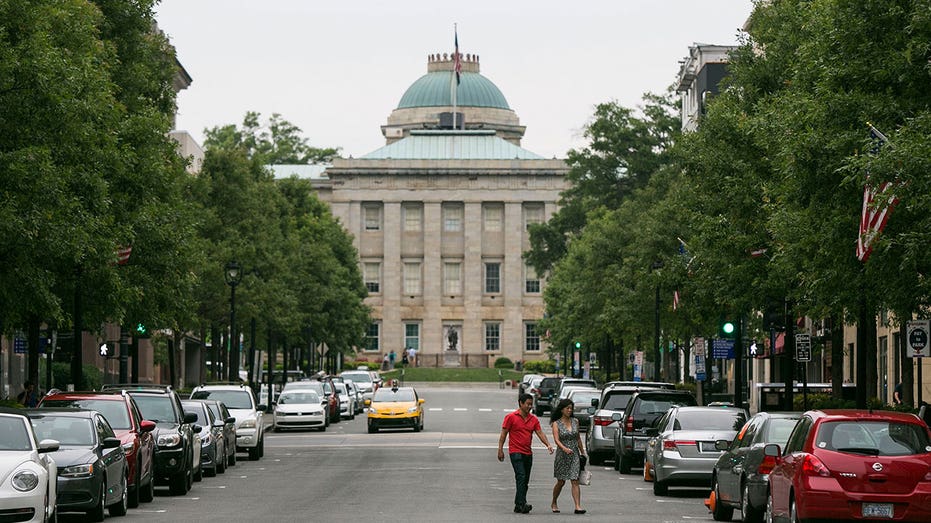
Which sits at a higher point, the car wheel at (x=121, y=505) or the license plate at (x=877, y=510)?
the license plate at (x=877, y=510)

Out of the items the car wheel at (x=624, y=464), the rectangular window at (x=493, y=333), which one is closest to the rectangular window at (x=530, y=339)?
the rectangular window at (x=493, y=333)

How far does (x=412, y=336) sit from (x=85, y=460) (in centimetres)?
12711

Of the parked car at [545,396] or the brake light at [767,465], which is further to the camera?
the parked car at [545,396]

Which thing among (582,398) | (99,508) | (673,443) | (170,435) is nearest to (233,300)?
(582,398)

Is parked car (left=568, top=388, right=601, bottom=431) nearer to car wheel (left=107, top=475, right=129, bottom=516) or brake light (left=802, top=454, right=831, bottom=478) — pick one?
car wheel (left=107, top=475, right=129, bottom=516)

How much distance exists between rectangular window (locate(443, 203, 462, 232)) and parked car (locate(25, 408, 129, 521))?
12408 centimetres

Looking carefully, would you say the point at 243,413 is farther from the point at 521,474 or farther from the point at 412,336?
the point at 412,336

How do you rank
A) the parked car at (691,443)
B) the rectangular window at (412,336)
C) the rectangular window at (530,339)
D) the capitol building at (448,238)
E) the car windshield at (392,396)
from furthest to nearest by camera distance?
the rectangular window at (412,336)
the rectangular window at (530,339)
the capitol building at (448,238)
the car windshield at (392,396)
the parked car at (691,443)

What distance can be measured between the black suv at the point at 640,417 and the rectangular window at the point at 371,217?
374 feet

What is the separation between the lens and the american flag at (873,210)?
21.8 metres

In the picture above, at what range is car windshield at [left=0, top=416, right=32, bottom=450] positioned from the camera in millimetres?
19406

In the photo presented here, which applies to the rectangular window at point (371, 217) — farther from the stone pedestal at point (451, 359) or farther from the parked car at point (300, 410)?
the parked car at point (300, 410)

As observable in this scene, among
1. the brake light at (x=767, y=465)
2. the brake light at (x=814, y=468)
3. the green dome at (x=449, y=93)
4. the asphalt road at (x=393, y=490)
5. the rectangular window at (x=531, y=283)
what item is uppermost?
the green dome at (x=449, y=93)

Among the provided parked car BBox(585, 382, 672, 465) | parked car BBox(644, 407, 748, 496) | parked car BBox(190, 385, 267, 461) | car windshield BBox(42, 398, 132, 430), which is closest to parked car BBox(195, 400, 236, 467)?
parked car BBox(190, 385, 267, 461)
